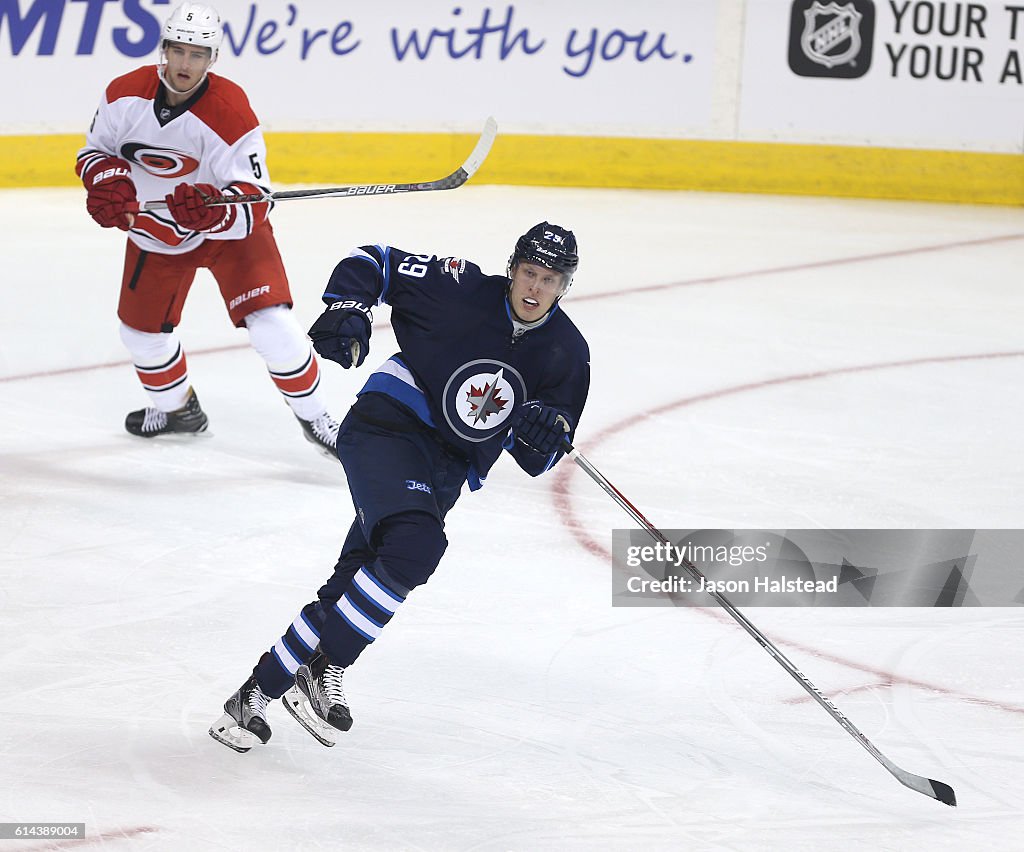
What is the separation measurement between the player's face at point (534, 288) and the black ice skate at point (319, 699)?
67 centimetres

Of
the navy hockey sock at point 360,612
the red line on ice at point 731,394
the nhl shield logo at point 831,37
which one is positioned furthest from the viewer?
the nhl shield logo at point 831,37

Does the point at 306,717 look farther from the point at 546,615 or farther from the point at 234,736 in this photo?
the point at 546,615

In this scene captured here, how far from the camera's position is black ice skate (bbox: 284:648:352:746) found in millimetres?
2426

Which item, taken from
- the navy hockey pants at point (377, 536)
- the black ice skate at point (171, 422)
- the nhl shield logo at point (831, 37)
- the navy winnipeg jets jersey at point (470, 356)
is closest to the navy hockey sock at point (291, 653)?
the navy hockey pants at point (377, 536)

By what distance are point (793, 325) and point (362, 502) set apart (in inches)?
141

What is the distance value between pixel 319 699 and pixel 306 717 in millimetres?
62

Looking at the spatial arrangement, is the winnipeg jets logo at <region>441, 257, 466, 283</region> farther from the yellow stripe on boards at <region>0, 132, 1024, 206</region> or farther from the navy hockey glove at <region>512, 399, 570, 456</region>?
Answer: the yellow stripe on boards at <region>0, 132, 1024, 206</region>

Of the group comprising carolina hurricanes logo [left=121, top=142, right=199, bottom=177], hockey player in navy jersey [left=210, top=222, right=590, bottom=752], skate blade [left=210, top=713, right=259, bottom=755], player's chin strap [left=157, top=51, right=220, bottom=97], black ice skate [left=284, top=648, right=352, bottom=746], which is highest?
player's chin strap [left=157, top=51, right=220, bottom=97]

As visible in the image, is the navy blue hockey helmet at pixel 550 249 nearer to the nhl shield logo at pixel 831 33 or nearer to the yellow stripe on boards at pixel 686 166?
the yellow stripe on boards at pixel 686 166

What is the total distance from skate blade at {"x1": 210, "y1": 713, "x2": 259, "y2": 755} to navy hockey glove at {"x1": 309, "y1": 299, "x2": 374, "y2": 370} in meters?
0.64

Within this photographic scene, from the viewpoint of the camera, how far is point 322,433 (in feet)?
13.5

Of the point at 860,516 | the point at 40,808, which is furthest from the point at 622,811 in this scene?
the point at 860,516

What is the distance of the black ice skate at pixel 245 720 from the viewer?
246 cm

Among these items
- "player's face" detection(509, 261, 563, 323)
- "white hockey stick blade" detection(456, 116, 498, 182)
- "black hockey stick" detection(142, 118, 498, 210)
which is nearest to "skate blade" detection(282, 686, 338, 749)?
"player's face" detection(509, 261, 563, 323)
